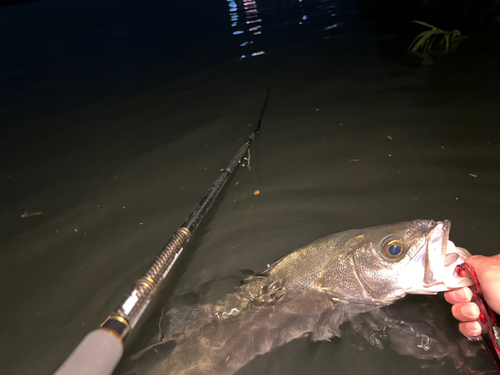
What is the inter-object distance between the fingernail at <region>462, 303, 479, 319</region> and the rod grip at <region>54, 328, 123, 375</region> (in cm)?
209

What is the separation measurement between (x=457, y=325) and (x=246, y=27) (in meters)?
11.8

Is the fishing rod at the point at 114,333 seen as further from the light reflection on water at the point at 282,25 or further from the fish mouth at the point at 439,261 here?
the light reflection on water at the point at 282,25

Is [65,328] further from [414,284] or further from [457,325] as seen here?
[457,325]

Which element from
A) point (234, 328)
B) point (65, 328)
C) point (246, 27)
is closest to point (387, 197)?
point (234, 328)

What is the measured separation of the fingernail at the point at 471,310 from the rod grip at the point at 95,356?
2090 millimetres

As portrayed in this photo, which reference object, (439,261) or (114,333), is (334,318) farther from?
(114,333)

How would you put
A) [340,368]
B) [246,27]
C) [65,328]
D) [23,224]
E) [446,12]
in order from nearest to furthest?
[340,368] → [65,328] → [23,224] → [446,12] → [246,27]

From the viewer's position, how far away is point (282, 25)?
1093cm

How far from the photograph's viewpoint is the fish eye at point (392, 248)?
2.06 m

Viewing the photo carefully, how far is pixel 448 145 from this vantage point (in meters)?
3.89

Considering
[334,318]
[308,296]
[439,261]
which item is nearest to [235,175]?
[308,296]

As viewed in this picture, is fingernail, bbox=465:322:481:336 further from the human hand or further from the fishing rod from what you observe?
the fishing rod

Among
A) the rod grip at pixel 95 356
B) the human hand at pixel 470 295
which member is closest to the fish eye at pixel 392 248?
the human hand at pixel 470 295

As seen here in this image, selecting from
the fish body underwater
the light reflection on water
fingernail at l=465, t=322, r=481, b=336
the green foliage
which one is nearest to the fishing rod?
the fish body underwater
